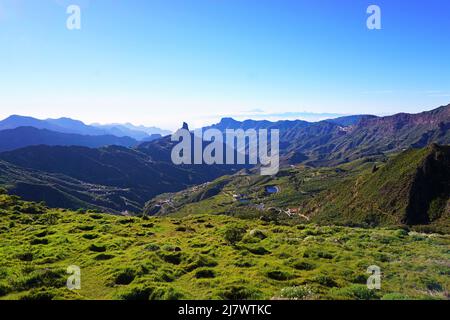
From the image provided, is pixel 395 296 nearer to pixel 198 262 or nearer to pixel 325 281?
→ pixel 325 281

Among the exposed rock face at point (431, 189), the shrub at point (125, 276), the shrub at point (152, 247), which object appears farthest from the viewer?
the exposed rock face at point (431, 189)

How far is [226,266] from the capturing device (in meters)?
27.3

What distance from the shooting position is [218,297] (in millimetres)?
18922

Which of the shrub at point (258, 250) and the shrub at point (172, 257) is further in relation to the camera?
the shrub at point (258, 250)

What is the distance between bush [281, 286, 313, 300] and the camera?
18.0 meters

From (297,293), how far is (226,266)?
31.9 ft

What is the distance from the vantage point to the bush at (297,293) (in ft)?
58.9

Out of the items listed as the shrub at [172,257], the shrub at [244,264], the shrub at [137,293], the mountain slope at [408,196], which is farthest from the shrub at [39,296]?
the mountain slope at [408,196]

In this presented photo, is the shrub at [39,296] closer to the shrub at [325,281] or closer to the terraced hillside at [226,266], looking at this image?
the terraced hillside at [226,266]

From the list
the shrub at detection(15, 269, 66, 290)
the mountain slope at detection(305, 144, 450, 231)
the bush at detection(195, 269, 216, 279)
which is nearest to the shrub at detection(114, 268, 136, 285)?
the shrub at detection(15, 269, 66, 290)

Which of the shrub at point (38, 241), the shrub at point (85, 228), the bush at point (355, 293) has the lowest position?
the shrub at point (85, 228)

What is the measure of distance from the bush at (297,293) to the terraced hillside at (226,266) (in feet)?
0.17

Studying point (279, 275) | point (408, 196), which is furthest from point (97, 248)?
point (408, 196)
